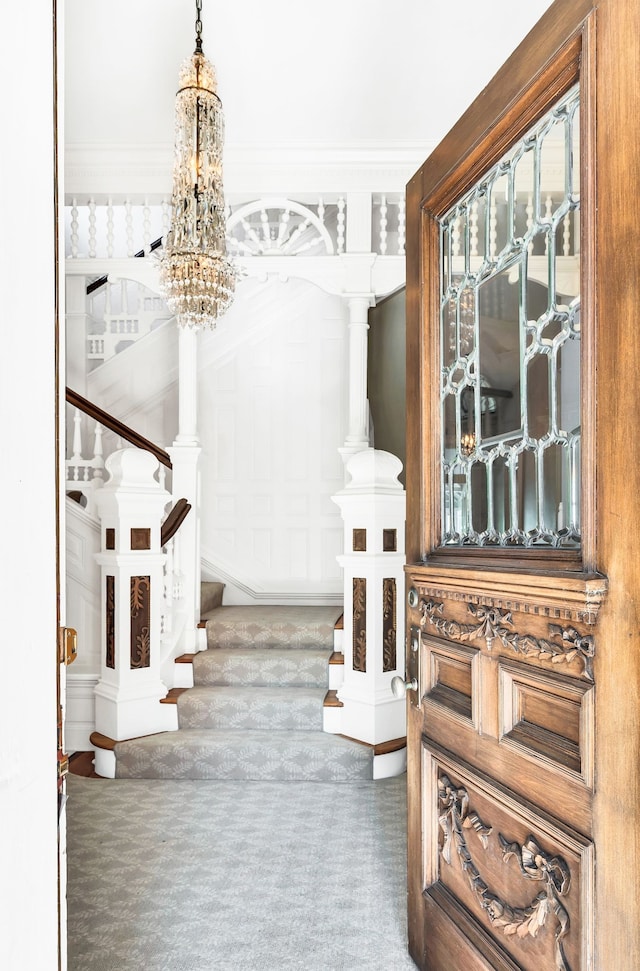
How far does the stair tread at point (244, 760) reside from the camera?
126 inches

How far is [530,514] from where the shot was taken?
1.45m

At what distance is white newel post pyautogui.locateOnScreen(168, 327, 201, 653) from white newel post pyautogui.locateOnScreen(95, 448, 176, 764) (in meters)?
0.50

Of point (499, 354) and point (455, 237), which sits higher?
point (455, 237)

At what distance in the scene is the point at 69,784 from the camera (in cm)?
316

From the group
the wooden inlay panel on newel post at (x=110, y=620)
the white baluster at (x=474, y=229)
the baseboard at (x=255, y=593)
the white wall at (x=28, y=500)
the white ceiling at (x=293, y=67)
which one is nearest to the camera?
the white wall at (x=28, y=500)

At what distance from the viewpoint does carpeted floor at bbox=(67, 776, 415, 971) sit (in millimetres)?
1897

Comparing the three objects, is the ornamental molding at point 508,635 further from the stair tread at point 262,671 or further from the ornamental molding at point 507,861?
the stair tread at point 262,671

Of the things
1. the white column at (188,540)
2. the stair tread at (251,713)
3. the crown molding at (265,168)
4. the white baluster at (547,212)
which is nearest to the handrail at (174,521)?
the white column at (188,540)

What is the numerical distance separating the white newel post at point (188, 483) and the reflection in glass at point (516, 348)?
8.56 feet

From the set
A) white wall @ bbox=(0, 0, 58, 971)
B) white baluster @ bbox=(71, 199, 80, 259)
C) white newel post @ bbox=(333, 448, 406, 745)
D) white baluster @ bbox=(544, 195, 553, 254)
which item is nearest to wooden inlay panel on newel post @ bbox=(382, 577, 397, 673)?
white newel post @ bbox=(333, 448, 406, 745)

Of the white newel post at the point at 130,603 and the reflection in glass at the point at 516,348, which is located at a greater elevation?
the reflection in glass at the point at 516,348

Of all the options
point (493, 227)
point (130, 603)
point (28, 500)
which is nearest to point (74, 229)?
point (130, 603)

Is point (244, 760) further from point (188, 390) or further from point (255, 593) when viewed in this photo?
point (188, 390)

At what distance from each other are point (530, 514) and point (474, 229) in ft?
2.50
